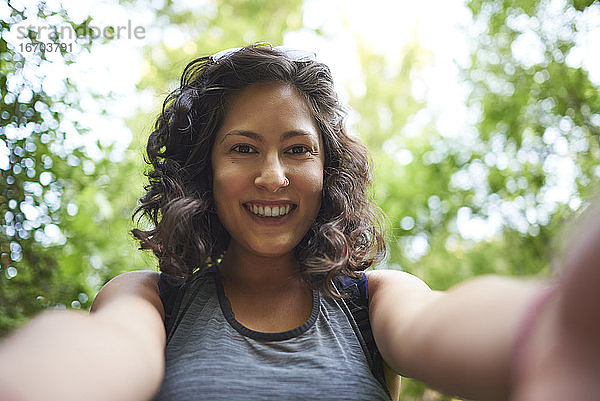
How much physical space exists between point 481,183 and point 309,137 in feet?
6.19

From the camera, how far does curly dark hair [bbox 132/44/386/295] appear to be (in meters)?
1.41

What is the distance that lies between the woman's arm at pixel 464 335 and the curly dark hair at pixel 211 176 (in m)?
0.31

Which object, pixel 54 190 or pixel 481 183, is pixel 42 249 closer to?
pixel 54 190

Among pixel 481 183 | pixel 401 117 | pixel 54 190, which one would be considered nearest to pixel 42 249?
pixel 54 190

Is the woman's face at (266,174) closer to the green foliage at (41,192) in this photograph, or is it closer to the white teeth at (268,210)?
the white teeth at (268,210)

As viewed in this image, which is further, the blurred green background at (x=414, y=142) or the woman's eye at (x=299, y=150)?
the blurred green background at (x=414, y=142)

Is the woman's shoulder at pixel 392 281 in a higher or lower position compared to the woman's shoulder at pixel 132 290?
higher

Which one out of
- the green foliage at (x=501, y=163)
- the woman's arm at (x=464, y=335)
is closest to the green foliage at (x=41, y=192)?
the woman's arm at (x=464, y=335)

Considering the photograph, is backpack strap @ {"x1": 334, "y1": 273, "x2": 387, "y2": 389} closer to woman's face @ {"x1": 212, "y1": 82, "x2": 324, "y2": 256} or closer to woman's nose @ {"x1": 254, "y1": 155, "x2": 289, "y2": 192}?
woman's face @ {"x1": 212, "y1": 82, "x2": 324, "y2": 256}

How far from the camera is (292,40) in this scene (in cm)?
483

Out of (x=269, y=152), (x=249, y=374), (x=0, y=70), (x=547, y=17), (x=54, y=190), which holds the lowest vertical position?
(x=249, y=374)

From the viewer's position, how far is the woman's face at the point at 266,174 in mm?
1370

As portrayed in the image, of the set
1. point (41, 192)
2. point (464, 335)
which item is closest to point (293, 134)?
point (464, 335)

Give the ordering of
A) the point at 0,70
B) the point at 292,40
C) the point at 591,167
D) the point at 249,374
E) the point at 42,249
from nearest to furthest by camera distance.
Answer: the point at 249,374 < the point at 0,70 < the point at 42,249 < the point at 591,167 < the point at 292,40
